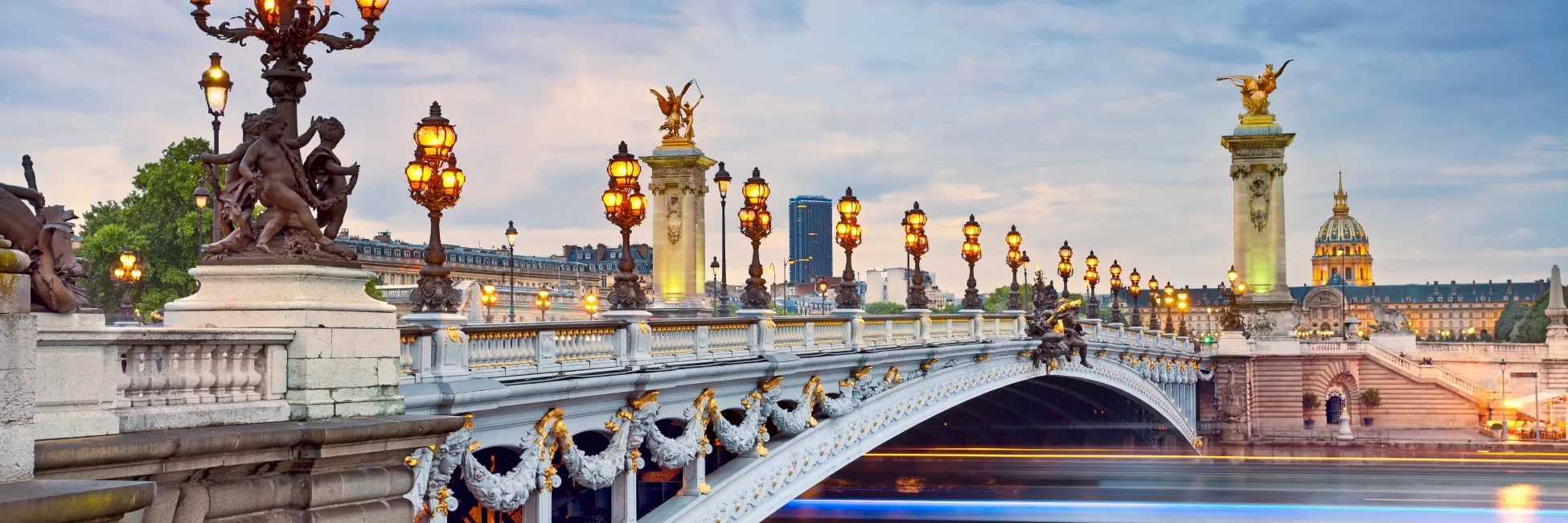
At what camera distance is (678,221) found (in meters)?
72.6

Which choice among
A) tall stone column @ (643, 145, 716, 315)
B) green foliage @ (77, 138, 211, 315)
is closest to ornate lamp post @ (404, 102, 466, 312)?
green foliage @ (77, 138, 211, 315)

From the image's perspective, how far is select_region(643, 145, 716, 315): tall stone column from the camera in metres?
71.6

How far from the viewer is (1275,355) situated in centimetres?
8388

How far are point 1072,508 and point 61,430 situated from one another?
4943cm

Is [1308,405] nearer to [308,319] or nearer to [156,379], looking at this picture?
[308,319]

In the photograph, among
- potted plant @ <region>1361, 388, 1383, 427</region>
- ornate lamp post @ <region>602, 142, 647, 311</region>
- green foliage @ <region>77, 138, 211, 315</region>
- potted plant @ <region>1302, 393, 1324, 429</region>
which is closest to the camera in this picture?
ornate lamp post @ <region>602, 142, 647, 311</region>

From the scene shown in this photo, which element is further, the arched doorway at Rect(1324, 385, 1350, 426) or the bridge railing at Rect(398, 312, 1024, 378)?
the arched doorway at Rect(1324, 385, 1350, 426)

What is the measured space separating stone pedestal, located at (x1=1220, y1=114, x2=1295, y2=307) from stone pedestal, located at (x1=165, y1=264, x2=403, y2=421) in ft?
256

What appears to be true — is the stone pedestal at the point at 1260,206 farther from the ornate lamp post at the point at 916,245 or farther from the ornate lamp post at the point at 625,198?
the ornate lamp post at the point at 625,198

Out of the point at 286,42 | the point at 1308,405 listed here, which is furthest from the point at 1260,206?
the point at 286,42

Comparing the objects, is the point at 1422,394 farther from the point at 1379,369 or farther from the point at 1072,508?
the point at 1072,508

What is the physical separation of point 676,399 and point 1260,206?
231 ft

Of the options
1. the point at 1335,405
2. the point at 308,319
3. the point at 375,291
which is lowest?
the point at 1335,405

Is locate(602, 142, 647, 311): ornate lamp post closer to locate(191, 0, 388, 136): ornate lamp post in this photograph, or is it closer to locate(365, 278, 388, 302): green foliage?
locate(365, 278, 388, 302): green foliage
